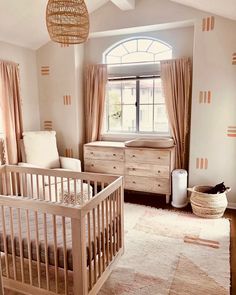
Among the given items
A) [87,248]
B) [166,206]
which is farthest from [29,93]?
[87,248]

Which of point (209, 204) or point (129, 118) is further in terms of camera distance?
point (129, 118)

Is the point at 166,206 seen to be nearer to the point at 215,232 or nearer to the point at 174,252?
the point at 215,232

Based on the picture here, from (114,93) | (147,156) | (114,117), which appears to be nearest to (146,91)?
(114,93)

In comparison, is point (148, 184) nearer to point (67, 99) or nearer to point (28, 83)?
point (67, 99)

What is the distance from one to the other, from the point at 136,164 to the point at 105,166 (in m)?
0.51

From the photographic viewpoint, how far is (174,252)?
8.06ft

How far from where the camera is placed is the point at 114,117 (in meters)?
4.37

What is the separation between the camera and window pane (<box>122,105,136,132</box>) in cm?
421

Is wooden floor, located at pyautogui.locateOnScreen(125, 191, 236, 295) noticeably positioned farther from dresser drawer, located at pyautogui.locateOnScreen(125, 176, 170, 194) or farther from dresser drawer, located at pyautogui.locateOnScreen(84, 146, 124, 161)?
dresser drawer, located at pyautogui.locateOnScreen(84, 146, 124, 161)

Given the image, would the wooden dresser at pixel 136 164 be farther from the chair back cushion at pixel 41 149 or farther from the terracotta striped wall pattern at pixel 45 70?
the terracotta striped wall pattern at pixel 45 70

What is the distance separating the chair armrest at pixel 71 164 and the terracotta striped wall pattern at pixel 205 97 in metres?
1.93

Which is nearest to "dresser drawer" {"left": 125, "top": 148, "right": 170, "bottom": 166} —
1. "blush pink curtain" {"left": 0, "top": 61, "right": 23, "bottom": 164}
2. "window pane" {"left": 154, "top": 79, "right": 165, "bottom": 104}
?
"window pane" {"left": 154, "top": 79, "right": 165, "bottom": 104}

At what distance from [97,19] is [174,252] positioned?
3.36 meters

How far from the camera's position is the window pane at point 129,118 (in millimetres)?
4215
